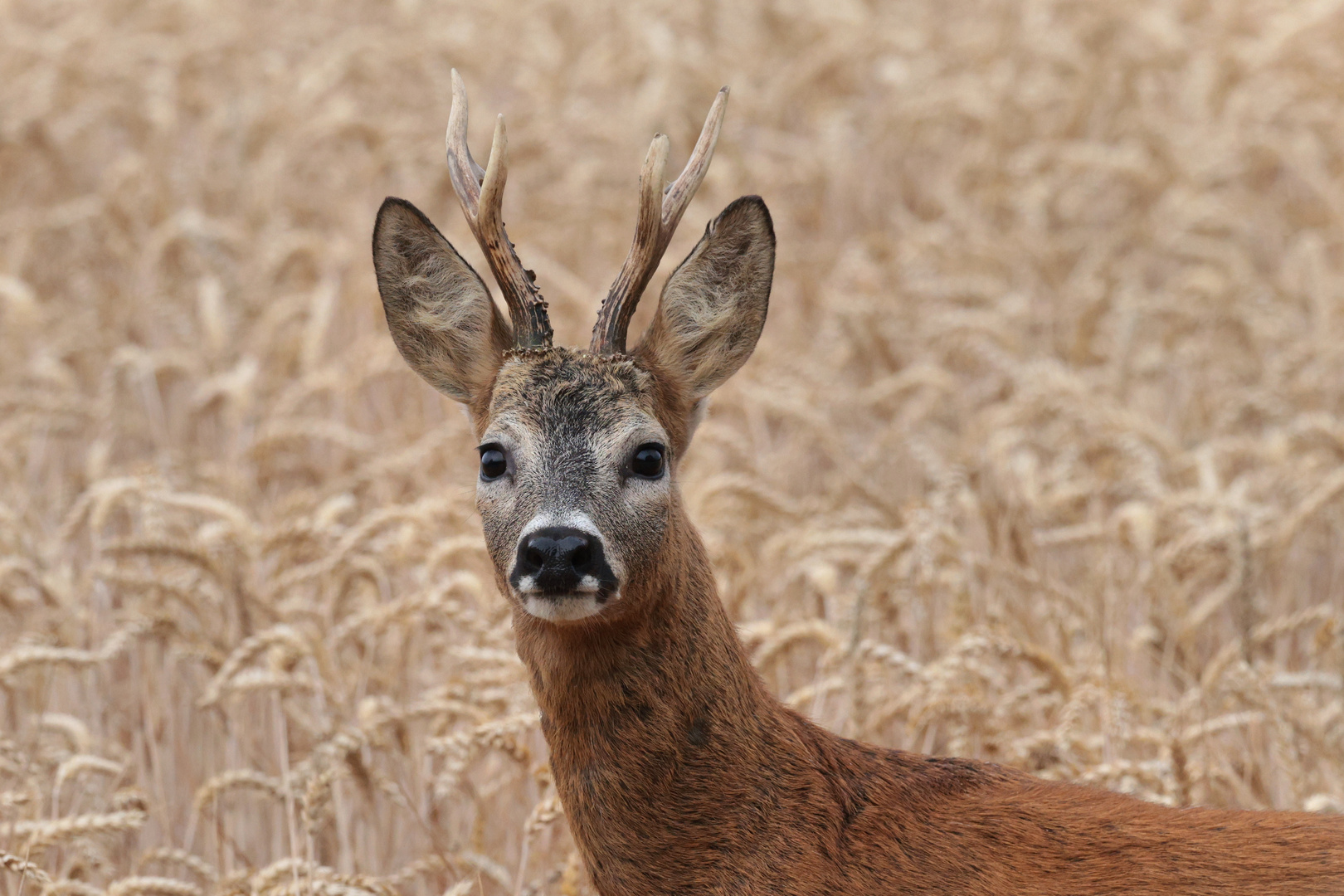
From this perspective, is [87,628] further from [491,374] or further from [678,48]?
[678,48]

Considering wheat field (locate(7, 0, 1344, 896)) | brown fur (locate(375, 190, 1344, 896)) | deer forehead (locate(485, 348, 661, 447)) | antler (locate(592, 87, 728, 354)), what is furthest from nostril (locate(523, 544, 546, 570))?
wheat field (locate(7, 0, 1344, 896))

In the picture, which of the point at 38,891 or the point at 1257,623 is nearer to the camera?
the point at 38,891

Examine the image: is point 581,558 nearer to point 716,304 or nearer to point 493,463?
point 493,463

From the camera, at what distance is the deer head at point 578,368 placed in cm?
339

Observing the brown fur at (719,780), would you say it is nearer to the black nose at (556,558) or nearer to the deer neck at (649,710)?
the deer neck at (649,710)

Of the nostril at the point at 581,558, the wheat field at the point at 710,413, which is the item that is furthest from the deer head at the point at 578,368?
the wheat field at the point at 710,413

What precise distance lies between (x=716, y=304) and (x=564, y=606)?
102cm

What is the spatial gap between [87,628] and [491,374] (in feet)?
7.50

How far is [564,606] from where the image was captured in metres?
3.27

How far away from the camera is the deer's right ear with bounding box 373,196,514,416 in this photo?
3926mm

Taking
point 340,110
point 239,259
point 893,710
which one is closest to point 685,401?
point 893,710

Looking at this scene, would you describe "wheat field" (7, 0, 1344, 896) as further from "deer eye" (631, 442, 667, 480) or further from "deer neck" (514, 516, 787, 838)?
"deer eye" (631, 442, 667, 480)

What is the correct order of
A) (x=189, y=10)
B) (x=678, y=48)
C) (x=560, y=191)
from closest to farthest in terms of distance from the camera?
(x=560, y=191)
(x=678, y=48)
(x=189, y=10)

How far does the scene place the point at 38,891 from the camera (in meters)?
4.38
